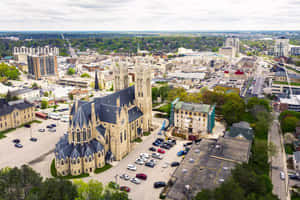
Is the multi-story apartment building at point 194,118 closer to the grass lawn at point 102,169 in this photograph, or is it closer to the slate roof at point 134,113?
the slate roof at point 134,113

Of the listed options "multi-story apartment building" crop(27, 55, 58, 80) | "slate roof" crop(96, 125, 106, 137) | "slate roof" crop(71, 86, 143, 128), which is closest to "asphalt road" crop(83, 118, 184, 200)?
"slate roof" crop(96, 125, 106, 137)

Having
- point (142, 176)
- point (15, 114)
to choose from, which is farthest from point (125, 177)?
point (15, 114)

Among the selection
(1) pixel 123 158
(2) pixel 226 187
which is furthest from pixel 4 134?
(2) pixel 226 187

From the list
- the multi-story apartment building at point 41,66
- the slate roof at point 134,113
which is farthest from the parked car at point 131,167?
the multi-story apartment building at point 41,66

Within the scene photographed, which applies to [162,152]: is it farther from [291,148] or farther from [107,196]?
[291,148]

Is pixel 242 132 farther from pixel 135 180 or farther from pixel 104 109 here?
pixel 104 109
